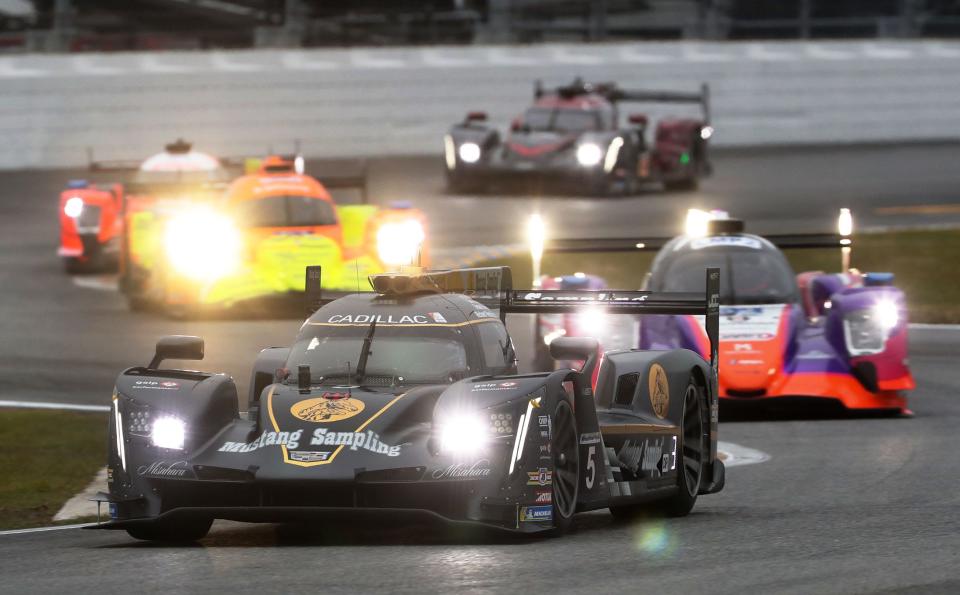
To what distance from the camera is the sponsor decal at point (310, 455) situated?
29.0ft

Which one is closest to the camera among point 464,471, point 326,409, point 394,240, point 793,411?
point 464,471

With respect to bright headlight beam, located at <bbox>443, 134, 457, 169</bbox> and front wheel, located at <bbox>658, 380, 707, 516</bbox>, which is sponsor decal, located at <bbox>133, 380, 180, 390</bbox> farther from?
bright headlight beam, located at <bbox>443, 134, 457, 169</bbox>

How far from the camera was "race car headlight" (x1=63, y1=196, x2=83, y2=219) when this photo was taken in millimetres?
25328

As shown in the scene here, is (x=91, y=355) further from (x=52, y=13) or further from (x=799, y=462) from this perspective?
(x=52, y=13)

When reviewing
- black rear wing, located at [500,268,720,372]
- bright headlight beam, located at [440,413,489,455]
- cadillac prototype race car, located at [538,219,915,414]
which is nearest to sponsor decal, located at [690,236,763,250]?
cadillac prototype race car, located at [538,219,915,414]

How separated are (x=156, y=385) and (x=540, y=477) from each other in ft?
6.53

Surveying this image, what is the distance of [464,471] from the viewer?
28.7 feet

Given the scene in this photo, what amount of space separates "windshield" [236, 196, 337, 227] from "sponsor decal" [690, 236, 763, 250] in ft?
20.5

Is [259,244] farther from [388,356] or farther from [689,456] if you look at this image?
[388,356]

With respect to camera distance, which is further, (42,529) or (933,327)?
(933,327)

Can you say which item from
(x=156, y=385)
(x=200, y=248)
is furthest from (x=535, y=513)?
(x=200, y=248)

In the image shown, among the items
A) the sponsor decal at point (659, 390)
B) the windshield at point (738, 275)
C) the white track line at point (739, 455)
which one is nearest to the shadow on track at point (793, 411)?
the windshield at point (738, 275)

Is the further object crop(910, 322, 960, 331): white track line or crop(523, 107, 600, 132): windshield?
crop(523, 107, 600, 132): windshield

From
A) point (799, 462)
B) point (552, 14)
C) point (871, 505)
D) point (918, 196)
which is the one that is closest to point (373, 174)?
point (552, 14)
